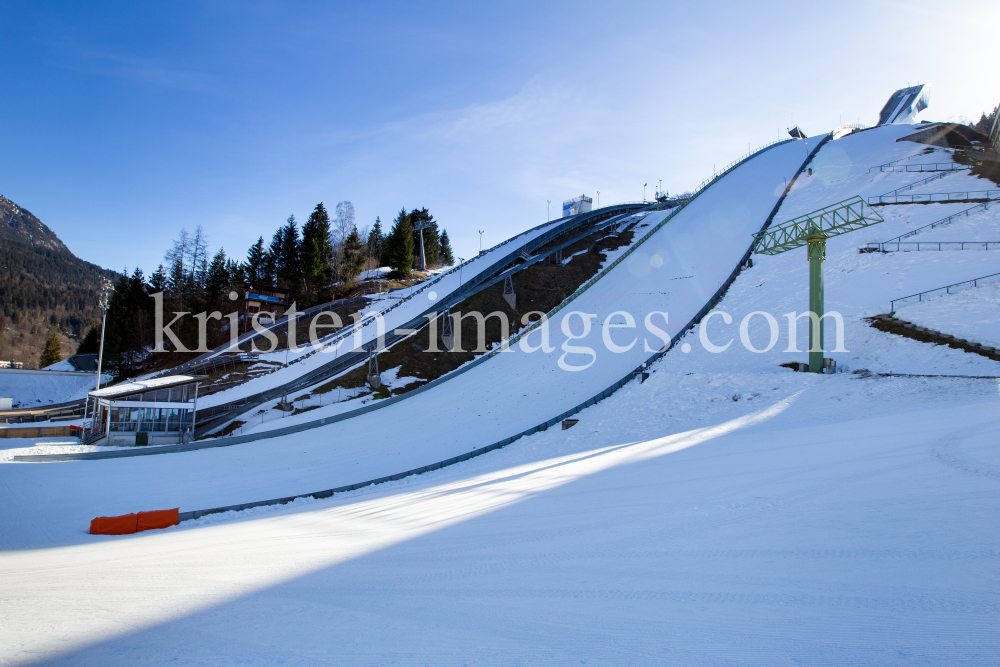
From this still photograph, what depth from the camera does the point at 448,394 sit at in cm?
1897

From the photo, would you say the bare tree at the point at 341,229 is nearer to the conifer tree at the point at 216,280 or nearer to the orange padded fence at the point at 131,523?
the conifer tree at the point at 216,280

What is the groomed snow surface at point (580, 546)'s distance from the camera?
3.46 m

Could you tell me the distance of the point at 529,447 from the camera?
13391mm

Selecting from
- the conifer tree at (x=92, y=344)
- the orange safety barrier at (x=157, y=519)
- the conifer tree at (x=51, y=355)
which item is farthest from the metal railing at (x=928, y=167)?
the conifer tree at (x=51, y=355)

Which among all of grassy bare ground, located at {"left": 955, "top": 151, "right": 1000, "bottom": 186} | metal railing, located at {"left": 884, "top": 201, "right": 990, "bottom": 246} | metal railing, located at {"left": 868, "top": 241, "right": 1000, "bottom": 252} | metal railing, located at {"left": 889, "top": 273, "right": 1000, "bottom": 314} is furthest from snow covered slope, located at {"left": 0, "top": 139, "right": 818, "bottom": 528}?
grassy bare ground, located at {"left": 955, "top": 151, "right": 1000, "bottom": 186}

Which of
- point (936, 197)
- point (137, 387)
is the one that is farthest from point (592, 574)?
point (936, 197)

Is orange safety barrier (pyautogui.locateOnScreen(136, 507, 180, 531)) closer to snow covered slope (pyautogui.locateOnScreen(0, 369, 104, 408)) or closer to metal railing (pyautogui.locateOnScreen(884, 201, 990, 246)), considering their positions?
metal railing (pyautogui.locateOnScreen(884, 201, 990, 246))

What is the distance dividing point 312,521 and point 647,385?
11800mm

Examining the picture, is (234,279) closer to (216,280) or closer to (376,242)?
(216,280)

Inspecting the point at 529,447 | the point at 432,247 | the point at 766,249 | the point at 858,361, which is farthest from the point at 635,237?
the point at 432,247

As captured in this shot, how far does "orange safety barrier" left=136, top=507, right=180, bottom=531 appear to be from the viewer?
336 inches

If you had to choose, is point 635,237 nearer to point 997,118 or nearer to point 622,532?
point 997,118

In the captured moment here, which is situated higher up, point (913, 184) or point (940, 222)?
point (913, 184)

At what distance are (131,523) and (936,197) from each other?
3437cm
